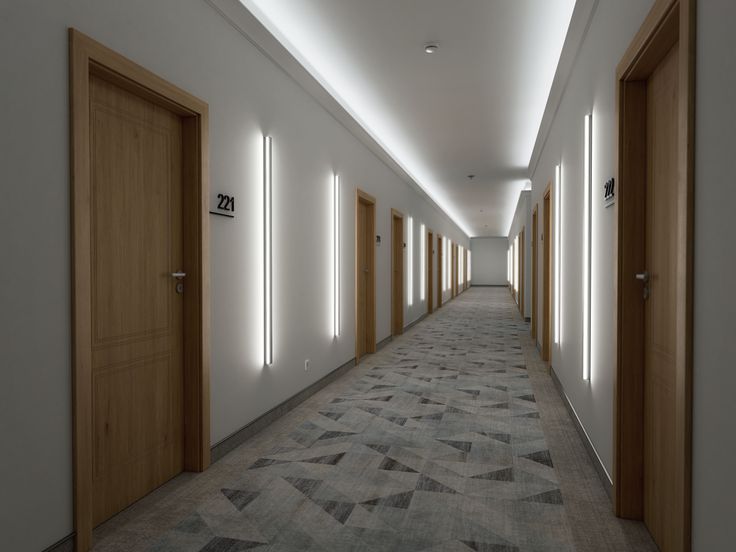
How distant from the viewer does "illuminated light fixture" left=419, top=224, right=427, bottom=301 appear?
12.4 metres

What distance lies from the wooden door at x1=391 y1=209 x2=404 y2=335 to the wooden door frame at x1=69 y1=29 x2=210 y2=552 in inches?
245

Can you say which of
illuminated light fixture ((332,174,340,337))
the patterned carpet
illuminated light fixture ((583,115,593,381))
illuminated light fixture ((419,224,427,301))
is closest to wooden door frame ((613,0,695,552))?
the patterned carpet

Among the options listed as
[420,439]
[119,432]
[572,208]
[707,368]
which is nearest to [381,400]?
[420,439]

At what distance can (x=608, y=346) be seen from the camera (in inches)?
120

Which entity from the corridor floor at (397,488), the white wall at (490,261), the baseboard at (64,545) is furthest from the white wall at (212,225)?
the white wall at (490,261)

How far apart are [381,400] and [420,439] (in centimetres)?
119

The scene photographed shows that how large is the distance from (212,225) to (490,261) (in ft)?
97.8

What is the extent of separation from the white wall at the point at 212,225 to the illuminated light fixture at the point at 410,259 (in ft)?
13.3

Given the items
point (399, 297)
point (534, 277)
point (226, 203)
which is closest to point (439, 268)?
point (399, 297)

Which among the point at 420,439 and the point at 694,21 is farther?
the point at 420,439

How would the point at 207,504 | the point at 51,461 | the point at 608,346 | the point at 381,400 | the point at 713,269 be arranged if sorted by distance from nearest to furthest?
the point at 713,269 → the point at 51,461 → the point at 207,504 → the point at 608,346 → the point at 381,400

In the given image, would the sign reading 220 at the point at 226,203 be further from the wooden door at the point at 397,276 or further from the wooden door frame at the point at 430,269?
the wooden door frame at the point at 430,269

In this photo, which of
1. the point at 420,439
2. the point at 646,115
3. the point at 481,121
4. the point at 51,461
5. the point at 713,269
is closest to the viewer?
the point at 713,269

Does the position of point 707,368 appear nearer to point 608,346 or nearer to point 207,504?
point 608,346
